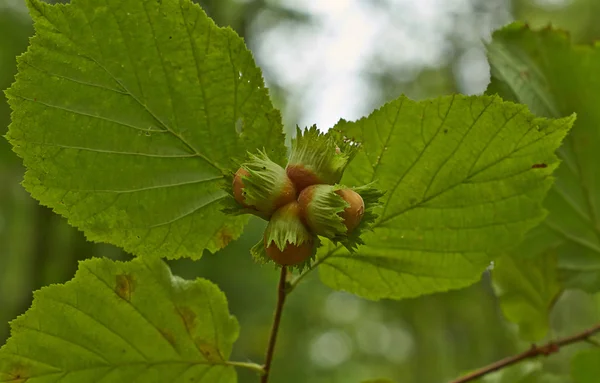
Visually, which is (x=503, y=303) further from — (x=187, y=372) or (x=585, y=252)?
(x=187, y=372)

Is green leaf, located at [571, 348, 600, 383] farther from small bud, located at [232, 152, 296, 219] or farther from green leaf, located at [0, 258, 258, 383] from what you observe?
small bud, located at [232, 152, 296, 219]

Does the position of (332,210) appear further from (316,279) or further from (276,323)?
(316,279)

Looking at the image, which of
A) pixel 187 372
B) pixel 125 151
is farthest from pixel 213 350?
pixel 125 151

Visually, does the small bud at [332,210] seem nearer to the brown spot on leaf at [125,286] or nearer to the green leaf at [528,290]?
the brown spot on leaf at [125,286]

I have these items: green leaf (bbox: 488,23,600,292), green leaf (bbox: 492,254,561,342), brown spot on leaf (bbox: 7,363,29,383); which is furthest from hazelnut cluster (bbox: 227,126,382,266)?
green leaf (bbox: 492,254,561,342)

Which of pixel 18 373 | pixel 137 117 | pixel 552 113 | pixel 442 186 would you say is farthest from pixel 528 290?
pixel 18 373

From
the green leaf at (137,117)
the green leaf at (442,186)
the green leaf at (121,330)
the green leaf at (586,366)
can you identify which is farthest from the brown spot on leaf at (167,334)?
the green leaf at (586,366)
